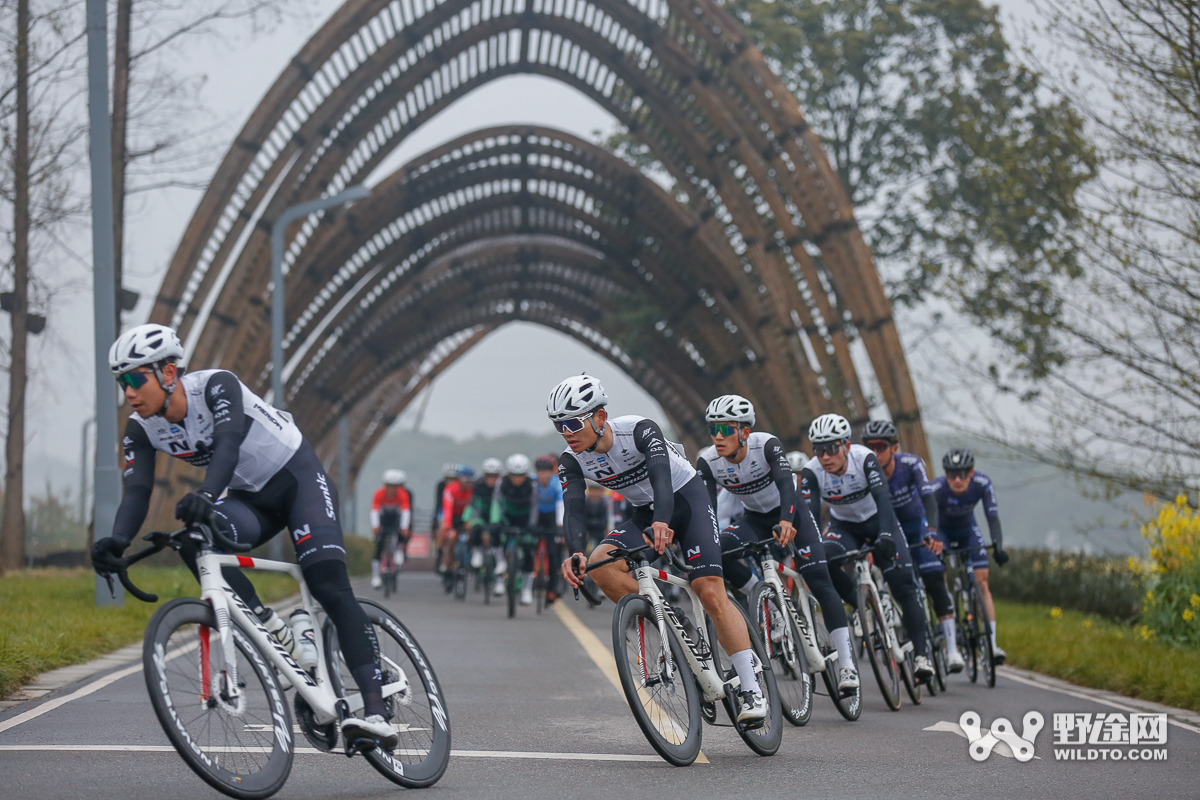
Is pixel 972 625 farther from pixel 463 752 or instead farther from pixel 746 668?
pixel 463 752

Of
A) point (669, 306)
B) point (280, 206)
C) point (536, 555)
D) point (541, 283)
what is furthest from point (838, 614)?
point (541, 283)

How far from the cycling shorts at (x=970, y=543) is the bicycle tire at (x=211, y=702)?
8585mm

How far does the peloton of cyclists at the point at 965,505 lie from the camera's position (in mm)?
13234

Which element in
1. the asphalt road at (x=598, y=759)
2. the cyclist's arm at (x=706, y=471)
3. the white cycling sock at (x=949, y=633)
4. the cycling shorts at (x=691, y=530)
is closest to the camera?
the asphalt road at (x=598, y=759)

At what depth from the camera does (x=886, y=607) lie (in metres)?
10.8

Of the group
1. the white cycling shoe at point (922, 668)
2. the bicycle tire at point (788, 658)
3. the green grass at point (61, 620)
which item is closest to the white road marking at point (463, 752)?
the green grass at point (61, 620)

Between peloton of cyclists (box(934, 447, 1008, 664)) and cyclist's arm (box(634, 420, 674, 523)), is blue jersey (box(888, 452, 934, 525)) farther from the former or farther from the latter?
cyclist's arm (box(634, 420, 674, 523))

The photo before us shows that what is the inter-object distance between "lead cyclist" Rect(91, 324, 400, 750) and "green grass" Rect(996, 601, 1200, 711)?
648 cm

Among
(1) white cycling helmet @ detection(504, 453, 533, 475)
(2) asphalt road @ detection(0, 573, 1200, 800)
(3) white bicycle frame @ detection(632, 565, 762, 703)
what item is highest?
(1) white cycling helmet @ detection(504, 453, 533, 475)

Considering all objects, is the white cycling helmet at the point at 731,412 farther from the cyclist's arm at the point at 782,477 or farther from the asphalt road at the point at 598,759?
the asphalt road at the point at 598,759

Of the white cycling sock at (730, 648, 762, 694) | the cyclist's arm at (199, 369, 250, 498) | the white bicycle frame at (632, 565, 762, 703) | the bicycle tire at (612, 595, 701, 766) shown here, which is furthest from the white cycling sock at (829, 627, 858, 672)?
the cyclist's arm at (199, 369, 250, 498)

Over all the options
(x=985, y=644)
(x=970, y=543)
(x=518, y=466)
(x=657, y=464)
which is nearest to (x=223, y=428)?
(x=657, y=464)

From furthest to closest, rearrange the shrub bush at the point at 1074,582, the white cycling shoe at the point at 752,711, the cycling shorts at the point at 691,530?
the shrub bush at the point at 1074,582 < the cycling shorts at the point at 691,530 < the white cycling shoe at the point at 752,711

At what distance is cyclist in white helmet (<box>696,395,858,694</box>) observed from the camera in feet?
30.4
